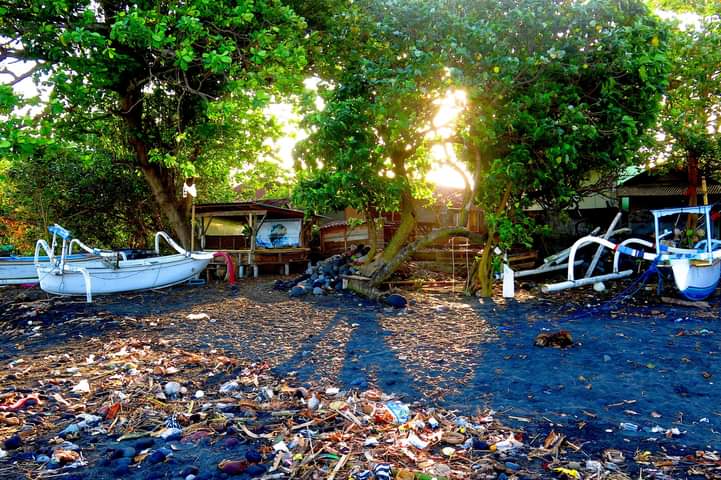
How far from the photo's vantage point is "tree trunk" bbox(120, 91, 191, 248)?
542 inches

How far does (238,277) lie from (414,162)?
8.01 metres

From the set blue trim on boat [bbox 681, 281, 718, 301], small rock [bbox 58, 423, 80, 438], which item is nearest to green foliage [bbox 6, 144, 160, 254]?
small rock [bbox 58, 423, 80, 438]

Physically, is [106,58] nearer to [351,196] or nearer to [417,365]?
[351,196]

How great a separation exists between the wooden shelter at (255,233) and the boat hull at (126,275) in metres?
3.40

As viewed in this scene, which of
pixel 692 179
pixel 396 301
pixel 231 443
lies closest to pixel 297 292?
pixel 396 301

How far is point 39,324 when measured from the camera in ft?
28.9

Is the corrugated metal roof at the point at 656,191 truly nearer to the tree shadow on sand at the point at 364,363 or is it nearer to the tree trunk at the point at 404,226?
the tree trunk at the point at 404,226

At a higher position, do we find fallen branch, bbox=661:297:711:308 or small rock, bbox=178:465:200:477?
small rock, bbox=178:465:200:477

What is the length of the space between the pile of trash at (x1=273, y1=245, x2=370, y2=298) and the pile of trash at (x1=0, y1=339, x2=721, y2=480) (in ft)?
21.9

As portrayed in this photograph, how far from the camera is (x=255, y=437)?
3.70 meters

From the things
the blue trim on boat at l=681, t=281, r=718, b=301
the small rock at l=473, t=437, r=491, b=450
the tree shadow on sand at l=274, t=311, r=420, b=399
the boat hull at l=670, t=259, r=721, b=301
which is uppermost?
the boat hull at l=670, t=259, r=721, b=301

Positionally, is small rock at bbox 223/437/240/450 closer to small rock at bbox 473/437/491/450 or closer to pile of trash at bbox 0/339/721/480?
pile of trash at bbox 0/339/721/480

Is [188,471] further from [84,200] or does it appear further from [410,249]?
[84,200]

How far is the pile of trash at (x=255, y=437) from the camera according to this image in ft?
10.4
